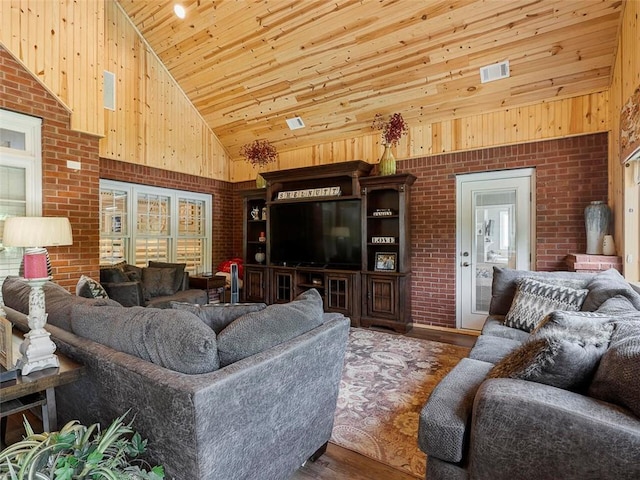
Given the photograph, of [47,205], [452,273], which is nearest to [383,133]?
[452,273]

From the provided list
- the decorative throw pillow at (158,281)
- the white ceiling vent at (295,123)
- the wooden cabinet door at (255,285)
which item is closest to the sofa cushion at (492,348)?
the wooden cabinet door at (255,285)

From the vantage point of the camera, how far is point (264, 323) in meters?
1.44

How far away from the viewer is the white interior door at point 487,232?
398 centimetres

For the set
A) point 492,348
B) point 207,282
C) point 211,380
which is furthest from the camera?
point 207,282

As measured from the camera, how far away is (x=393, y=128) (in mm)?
4387

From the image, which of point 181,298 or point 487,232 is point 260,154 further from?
point 487,232

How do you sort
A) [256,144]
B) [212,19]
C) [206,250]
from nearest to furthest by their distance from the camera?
[212,19] < [256,144] < [206,250]

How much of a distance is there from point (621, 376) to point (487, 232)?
335 centimetres

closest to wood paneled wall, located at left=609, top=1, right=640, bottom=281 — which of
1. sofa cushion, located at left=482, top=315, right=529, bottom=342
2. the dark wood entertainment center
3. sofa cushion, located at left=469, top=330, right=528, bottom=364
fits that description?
sofa cushion, located at left=482, top=315, right=529, bottom=342

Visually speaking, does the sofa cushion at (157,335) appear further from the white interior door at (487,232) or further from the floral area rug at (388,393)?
the white interior door at (487,232)

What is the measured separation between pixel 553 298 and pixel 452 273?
1802 millimetres

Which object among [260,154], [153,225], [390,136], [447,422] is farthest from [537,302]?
[153,225]

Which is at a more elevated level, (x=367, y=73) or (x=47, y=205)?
(x=367, y=73)

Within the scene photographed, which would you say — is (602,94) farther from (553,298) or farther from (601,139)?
(553,298)
